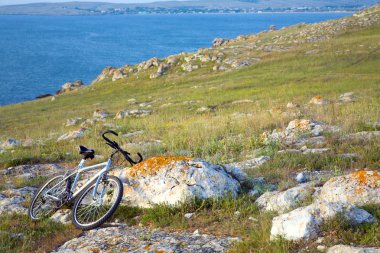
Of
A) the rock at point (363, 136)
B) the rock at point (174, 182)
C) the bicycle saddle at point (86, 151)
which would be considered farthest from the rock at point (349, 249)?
the rock at point (363, 136)

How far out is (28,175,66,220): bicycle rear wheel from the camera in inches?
292

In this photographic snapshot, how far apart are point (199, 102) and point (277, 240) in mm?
25709

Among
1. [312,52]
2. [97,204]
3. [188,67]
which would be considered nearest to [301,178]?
[97,204]

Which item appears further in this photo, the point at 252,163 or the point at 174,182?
the point at 252,163

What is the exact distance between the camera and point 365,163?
8008 mm

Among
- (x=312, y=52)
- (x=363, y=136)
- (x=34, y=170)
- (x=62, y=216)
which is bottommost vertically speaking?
(x=312, y=52)

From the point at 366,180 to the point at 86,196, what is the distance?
469 centimetres

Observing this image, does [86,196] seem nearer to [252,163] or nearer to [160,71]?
[252,163]

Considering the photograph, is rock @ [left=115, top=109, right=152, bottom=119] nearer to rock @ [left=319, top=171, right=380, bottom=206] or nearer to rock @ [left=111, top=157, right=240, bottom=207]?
rock @ [left=111, top=157, right=240, bottom=207]

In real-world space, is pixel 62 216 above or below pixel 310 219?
below

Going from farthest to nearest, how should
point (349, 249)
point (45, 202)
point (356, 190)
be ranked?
point (45, 202) < point (356, 190) < point (349, 249)

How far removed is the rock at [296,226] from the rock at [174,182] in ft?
5.43

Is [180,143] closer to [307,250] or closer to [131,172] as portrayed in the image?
[131,172]

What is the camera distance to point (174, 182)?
22.8 ft
